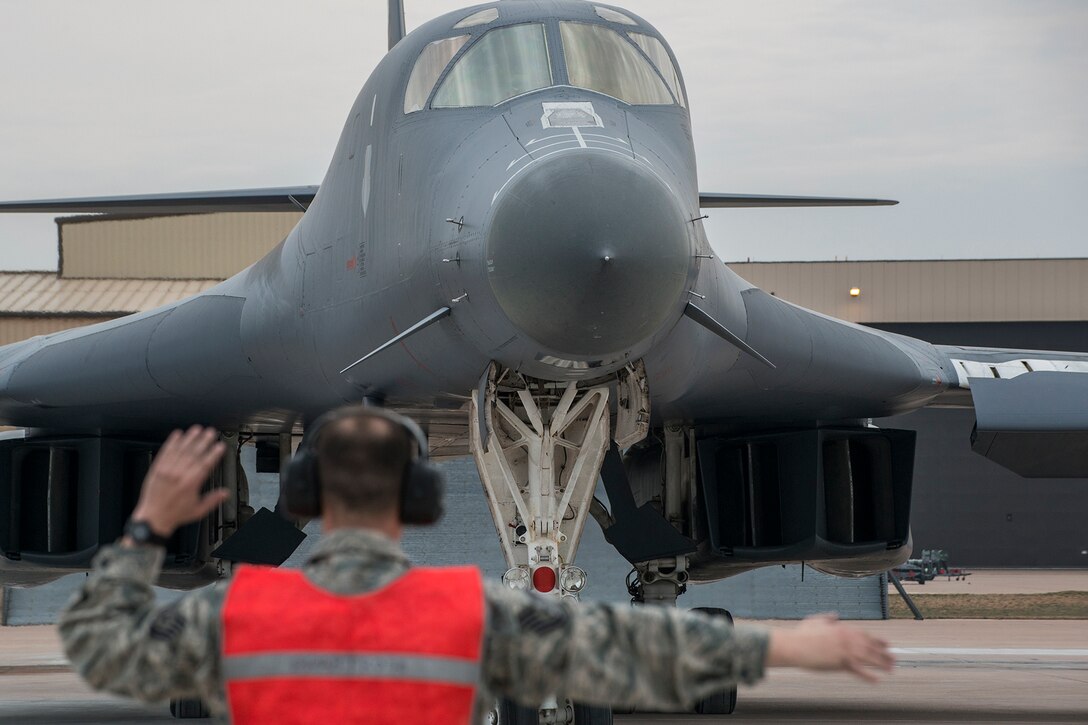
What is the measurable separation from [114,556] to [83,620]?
113 mm

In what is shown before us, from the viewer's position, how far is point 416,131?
7812 mm

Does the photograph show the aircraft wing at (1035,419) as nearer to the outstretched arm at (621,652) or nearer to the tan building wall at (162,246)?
the outstretched arm at (621,652)

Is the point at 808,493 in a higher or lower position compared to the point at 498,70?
lower

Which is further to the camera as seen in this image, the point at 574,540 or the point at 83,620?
the point at 574,540

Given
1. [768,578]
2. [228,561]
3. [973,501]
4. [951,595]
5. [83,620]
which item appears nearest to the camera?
[83,620]

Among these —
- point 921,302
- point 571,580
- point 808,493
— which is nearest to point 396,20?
point 808,493

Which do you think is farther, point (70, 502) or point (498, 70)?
point (70, 502)

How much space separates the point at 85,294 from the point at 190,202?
75.2ft

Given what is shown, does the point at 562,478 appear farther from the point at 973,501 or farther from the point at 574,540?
the point at 973,501

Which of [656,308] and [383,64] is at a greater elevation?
[383,64]

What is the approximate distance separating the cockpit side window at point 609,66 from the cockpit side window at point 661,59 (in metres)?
0.10

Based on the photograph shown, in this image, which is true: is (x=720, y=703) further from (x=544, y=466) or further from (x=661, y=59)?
(x=661, y=59)

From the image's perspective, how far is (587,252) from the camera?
6117 millimetres

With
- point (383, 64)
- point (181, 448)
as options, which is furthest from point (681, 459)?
point (181, 448)
